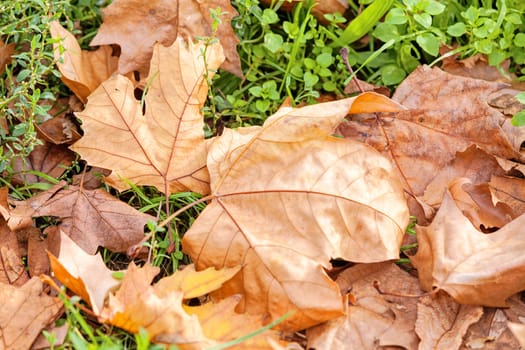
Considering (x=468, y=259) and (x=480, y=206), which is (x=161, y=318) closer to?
(x=468, y=259)

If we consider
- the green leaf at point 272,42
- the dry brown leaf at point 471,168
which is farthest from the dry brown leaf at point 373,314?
the green leaf at point 272,42

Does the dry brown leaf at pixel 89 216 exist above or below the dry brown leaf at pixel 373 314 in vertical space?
above

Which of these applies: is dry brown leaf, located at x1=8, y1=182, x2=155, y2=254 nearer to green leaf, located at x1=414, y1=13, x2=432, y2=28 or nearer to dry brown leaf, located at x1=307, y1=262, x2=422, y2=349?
dry brown leaf, located at x1=307, y1=262, x2=422, y2=349

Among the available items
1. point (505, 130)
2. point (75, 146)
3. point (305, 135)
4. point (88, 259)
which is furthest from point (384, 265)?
point (75, 146)

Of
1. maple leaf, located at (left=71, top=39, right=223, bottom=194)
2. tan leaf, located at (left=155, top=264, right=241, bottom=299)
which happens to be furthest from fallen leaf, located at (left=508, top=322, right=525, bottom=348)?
maple leaf, located at (left=71, top=39, right=223, bottom=194)

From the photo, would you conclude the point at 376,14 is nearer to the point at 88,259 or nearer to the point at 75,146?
the point at 75,146

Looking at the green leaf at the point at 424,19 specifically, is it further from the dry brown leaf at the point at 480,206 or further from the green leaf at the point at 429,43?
the dry brown leaf at the point at 480,206
